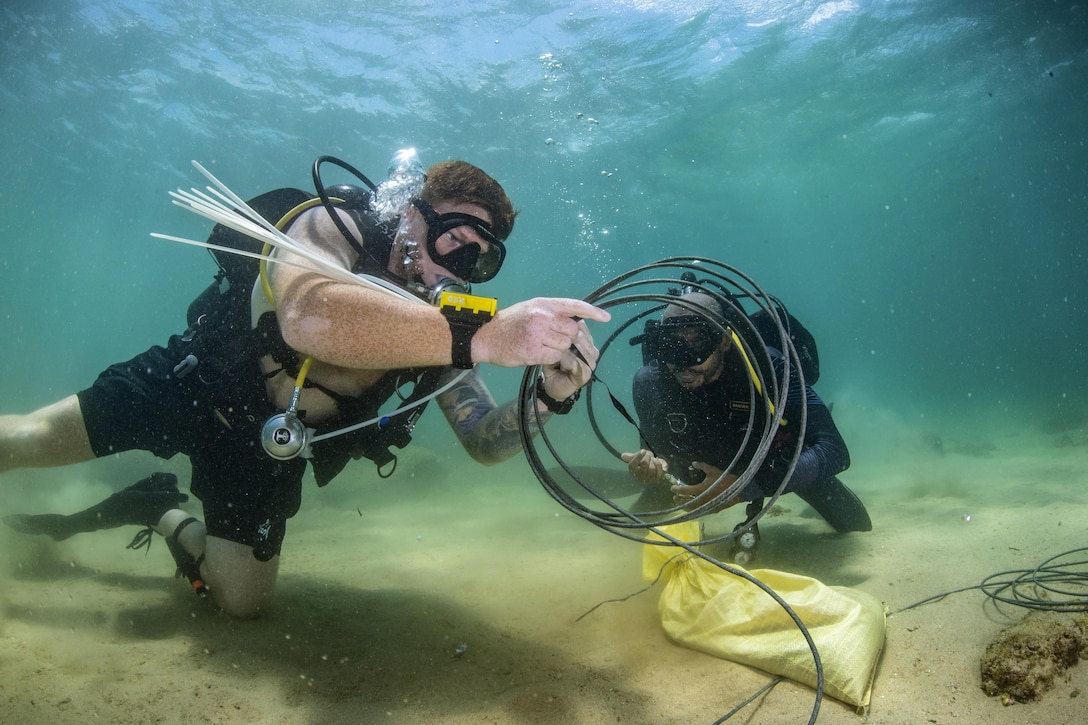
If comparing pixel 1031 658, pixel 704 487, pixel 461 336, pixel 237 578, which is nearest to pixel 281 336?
pixel 461 336

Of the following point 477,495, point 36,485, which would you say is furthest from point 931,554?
point 36,485

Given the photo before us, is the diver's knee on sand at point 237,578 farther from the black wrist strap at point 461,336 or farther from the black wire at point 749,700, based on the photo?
the black wire at point 749,700

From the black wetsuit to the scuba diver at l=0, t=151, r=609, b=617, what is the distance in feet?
6.24

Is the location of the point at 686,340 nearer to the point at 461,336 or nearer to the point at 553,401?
the point at 553,401

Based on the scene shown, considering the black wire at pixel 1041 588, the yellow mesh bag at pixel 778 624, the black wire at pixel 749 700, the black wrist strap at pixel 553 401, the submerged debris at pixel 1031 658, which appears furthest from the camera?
the black wrist strap at pixel 553 401

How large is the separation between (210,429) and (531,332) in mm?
2756

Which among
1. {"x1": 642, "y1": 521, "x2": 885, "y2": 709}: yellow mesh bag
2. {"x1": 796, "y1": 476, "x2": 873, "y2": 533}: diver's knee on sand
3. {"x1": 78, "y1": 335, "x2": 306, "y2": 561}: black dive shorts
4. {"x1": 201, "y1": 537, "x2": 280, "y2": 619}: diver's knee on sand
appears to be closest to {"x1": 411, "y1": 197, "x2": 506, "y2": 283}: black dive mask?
{"x1": 78, "y1": 335, "x2": 306, "y2": 561}: black dive shorts

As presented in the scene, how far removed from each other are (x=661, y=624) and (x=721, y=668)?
0.59 meters

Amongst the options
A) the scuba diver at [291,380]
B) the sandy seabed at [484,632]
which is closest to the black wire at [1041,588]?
the sandy seabed at [484,632]

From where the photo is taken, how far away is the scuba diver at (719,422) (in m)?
4.31

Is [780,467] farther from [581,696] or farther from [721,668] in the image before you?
[581,696]

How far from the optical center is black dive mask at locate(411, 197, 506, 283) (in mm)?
3066

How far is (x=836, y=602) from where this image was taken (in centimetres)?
274

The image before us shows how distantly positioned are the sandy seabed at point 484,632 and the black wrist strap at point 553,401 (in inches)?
56.2
